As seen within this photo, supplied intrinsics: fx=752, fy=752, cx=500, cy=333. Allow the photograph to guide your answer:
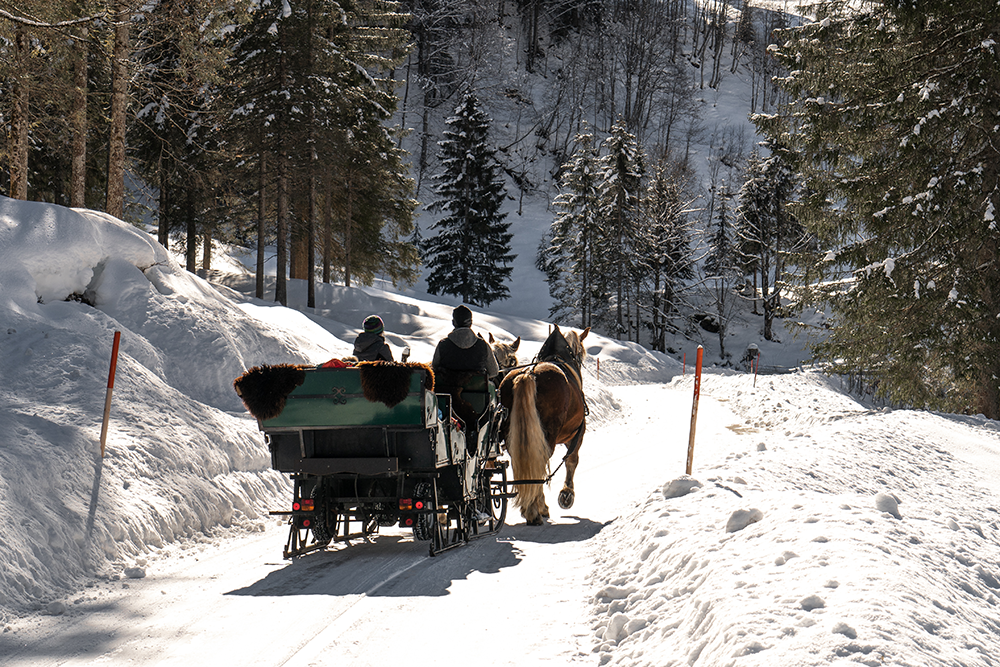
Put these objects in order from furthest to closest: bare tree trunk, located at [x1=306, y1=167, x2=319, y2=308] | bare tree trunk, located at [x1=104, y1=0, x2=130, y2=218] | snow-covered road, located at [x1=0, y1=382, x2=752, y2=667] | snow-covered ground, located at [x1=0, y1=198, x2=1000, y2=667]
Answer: bare tree trunk, located at [x1=306, y1=167, x2=319, y2=308], bare tree trunk, located at [x1=104, y1=0, x2=130, y2=218], snow-covered road, located at [x1=0, y1=382, x2=752, y2=667], snow-covered ground, located at [x1=0, y1=198, x2=1000, y2=667]

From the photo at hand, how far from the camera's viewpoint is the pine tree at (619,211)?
4641 centimetres

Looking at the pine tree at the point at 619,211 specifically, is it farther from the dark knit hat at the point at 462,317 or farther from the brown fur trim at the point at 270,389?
the brown fur trim at the point at 270,389

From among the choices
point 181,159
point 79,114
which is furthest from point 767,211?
point 79,114

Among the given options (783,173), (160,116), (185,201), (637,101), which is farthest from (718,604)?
(637,101)

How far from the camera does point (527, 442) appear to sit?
8.62 meters

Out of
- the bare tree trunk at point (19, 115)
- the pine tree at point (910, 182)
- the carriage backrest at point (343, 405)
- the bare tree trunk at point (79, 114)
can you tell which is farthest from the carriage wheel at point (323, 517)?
the pine tree at point (910, 182)

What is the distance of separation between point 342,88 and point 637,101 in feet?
187

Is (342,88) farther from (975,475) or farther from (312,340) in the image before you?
(975,475)

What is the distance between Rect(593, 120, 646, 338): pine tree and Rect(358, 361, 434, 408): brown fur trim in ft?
136

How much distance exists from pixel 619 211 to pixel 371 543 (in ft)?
135

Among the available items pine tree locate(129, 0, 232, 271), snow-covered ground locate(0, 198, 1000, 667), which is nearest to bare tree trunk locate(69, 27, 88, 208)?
pine tree locate(129, 0, 232, 271)

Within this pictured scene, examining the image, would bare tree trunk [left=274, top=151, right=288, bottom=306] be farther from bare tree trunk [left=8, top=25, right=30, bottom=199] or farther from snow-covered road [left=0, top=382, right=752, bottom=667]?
snow-covered road [left=0, top=382, right=752, bottom=667]

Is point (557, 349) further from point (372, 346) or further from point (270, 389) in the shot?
point (270, 389)

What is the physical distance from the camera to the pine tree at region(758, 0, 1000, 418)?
1466 centimetres
